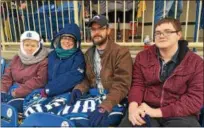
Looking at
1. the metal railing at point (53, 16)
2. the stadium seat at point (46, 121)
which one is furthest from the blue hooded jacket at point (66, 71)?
the metal railing at point (53, 16)

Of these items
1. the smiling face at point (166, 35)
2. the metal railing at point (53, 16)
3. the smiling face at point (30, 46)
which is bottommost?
the smiling face at point (30, 46)

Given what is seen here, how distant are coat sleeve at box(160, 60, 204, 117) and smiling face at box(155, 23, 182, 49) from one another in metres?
0.28

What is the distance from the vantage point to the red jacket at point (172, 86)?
2.04 metres

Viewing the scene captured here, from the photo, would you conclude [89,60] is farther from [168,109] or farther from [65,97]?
[168,109]

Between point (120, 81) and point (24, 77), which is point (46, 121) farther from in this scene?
point (24, 77)

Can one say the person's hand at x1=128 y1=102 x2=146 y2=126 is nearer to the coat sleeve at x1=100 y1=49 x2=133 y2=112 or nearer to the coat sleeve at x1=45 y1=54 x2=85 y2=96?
the coat sleeve at x1=100 y1=49 x2=133 y2=112

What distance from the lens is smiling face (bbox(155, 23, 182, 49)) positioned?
6.77ft

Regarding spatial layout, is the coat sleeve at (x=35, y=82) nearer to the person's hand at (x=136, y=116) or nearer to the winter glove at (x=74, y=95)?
the winter glove at (x=74, y=95)

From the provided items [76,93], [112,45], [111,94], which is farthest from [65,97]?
[112,45]

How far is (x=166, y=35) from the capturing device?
2.07m

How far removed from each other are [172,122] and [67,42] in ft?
4.27

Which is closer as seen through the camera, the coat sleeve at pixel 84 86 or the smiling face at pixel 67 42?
the coat sleeve at pixel 84 86

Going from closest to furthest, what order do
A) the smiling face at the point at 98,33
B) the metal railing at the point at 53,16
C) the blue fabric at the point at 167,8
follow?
1. the smiling face at the point at 98,33
2. the blue fabric at the point at 167,8
3. the metal railing at the point at 53,16

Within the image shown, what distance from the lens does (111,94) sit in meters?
2.32
